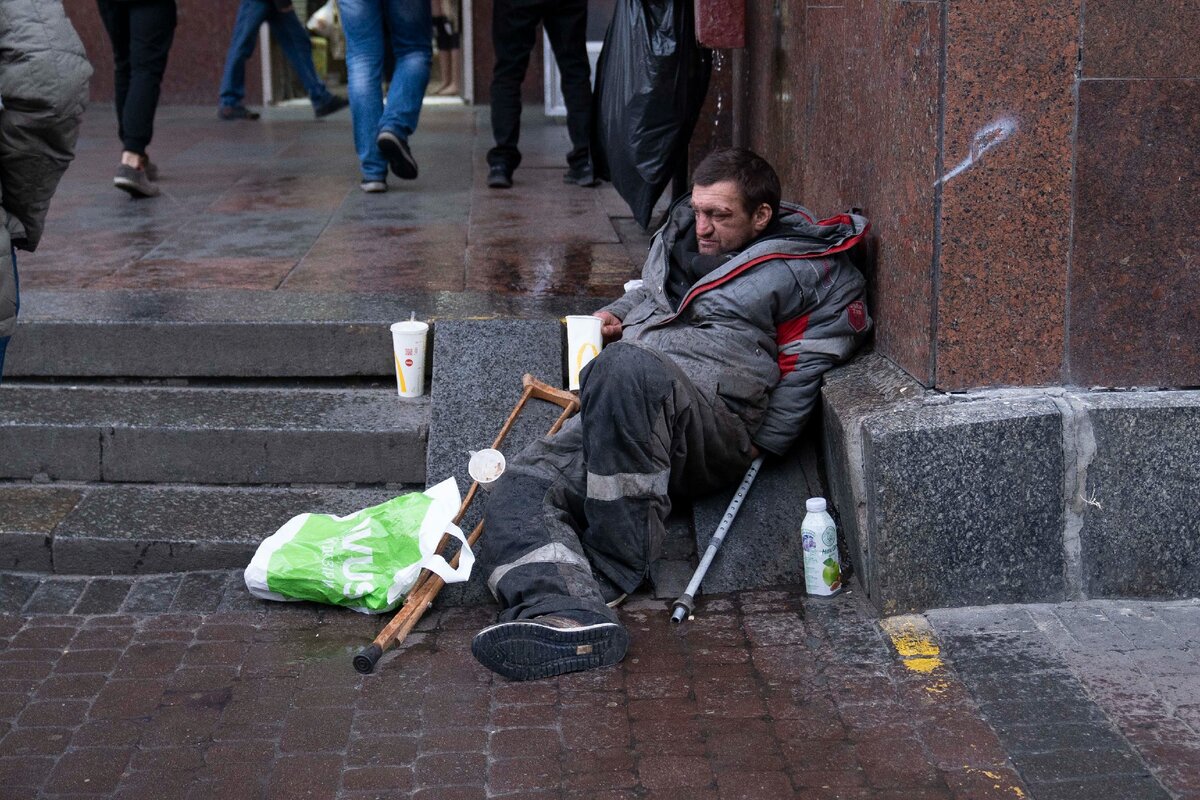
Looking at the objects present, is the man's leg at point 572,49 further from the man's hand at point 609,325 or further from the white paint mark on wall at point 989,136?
the white paint mark on wall at point 989,136

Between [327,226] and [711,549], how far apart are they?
3.29 meters

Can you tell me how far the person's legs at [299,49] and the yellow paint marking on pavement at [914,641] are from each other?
8022mm

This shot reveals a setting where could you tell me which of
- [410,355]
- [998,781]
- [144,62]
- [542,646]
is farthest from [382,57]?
[998,781]

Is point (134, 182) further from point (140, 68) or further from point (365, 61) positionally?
point (365, 61)

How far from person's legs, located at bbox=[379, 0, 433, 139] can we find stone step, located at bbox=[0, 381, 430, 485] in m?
2.80

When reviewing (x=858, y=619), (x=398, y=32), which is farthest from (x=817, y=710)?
(x=398, y=32)

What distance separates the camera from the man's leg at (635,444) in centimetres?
362

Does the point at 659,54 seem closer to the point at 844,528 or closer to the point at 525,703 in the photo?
the point at 844,528

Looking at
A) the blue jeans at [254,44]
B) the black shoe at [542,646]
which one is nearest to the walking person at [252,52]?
the blue jeans at [254,44]

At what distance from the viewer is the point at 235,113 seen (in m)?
10.7

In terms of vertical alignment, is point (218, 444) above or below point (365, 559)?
above

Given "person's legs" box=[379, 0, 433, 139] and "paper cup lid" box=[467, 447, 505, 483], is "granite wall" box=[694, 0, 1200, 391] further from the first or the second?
"person's legs" box=[379, 0, 433, 139]

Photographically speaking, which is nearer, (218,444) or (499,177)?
(218,444)

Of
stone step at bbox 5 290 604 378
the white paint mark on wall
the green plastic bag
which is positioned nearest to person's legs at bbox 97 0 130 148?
stone step at bbox 5 290 604 378
